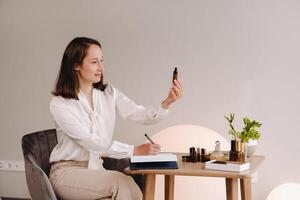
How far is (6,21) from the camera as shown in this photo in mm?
3887

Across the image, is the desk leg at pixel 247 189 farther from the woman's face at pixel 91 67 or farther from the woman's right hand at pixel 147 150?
the woman's face at pixel 91 67

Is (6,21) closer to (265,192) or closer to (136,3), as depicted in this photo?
(136,3)

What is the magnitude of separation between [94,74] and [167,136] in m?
0.62

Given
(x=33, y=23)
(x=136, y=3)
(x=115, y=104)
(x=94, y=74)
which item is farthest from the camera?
(x=33, y=23)

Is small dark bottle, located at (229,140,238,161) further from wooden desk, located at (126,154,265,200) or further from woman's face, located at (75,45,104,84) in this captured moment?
woman's face, located at (75,45,104,84)

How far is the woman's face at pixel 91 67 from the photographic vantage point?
2.49m

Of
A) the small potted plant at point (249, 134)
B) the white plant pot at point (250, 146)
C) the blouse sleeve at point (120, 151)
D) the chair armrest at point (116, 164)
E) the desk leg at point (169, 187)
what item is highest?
the small potted plant at point (249, 134)

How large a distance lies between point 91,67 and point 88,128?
31cm

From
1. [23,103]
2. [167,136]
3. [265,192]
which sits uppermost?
[23,103]

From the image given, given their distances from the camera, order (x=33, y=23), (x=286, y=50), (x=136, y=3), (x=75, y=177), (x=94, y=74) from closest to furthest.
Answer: (x=75, y=177) → (x=94, y=74) → (x=286, y=50) → (x=136, y=3) → (x=33, y=23)

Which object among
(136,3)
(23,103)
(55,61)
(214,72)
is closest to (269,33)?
(214,72)

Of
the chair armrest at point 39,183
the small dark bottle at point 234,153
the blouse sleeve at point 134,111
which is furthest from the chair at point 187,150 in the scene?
the chair armrest at point 39,183

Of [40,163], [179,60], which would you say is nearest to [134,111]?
[40,163]

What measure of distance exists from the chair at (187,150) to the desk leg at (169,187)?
0.07m
